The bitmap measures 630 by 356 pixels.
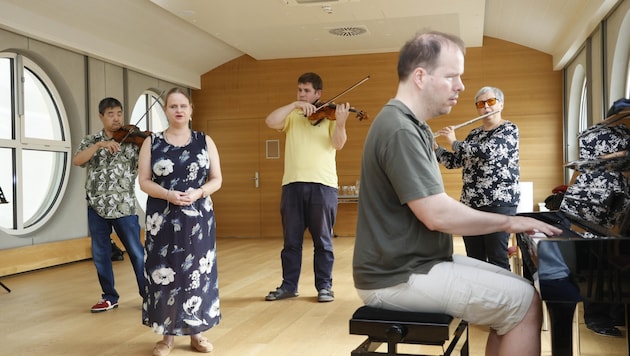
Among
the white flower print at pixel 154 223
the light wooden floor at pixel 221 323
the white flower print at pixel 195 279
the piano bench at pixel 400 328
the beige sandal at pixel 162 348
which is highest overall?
the white flower print at pixel 154 223

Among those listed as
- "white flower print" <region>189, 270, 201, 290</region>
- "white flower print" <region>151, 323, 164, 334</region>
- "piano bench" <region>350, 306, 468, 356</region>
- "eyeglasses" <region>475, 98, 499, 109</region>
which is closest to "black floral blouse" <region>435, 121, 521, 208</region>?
"eyeglasses" <region>475, 98, 499, 109</region>

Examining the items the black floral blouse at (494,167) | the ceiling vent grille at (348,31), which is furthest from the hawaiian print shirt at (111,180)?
the ceiling vent grille at (348,31)

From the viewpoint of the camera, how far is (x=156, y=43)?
830cm

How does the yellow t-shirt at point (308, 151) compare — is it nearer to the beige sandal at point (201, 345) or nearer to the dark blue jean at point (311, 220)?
the dark blue jean at point (311, 220)

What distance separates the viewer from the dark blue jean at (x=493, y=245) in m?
→ 3.33

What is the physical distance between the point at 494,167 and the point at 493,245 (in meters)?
0.44

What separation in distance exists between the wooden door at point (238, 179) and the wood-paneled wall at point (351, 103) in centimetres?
2

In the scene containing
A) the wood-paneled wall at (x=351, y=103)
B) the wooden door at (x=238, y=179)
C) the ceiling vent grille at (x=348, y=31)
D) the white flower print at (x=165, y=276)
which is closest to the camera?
the white flower print at (x=165, y=276)

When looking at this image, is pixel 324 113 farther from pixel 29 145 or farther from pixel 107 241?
pixel 29 145

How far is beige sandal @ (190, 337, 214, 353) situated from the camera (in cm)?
308

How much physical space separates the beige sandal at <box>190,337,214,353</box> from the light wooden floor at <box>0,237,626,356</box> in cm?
4

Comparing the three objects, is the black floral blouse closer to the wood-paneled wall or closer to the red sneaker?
the red sneaker

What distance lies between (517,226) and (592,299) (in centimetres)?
28

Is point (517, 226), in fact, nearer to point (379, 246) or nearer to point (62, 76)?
point (379, 246)
